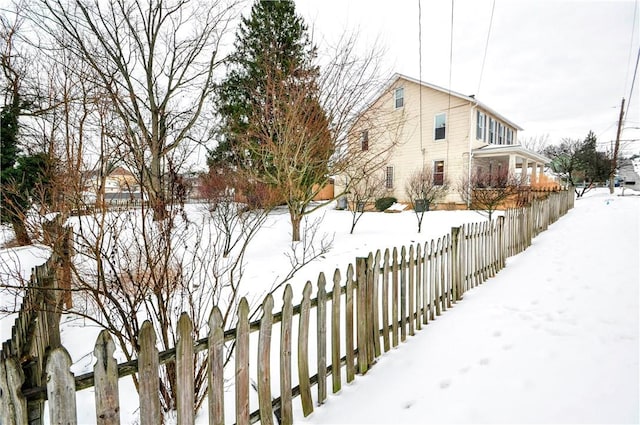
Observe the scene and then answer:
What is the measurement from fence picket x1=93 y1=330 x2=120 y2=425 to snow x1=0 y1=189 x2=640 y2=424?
54.2 inches

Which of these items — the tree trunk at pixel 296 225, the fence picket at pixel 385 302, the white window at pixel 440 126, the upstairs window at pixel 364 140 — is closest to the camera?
the fence picket at pixel 385 302

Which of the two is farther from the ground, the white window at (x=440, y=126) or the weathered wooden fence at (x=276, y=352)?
→ the white window at (x=440, y=126)

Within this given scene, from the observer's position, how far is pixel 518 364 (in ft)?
8.42

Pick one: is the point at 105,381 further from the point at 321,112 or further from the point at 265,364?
the point at 321,112

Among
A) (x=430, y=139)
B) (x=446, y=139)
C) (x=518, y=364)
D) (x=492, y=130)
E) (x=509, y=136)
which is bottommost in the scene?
(x=518, y=364)

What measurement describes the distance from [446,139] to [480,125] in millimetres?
2327

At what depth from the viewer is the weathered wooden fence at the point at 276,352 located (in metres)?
1.22

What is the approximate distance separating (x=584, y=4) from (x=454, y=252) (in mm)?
7718

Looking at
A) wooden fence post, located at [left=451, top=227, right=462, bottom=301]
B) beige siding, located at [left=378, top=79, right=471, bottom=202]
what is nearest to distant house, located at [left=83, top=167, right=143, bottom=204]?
wooden fence post, located at [left=451, top=227, right=462, bottom=301]

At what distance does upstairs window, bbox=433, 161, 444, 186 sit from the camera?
1869cm

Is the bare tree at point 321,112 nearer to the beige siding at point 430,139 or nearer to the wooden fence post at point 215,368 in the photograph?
the wooden fence post at point 215,368

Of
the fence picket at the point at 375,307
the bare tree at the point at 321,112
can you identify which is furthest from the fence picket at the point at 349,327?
the bare tree at the point at 321,112

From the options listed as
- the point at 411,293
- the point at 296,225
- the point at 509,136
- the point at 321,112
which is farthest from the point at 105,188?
the point at 509,136

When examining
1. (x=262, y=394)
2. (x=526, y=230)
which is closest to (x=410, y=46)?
(x=526, y=230)
